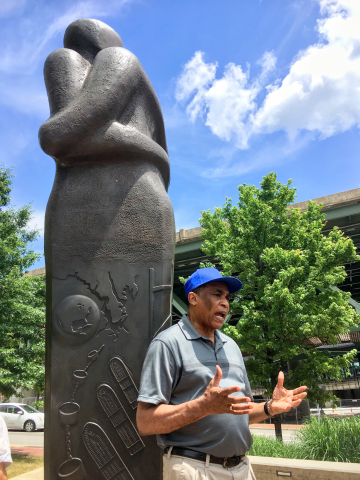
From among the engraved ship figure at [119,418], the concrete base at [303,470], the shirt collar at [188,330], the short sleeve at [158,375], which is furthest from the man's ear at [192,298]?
the concrete base at [303,470]

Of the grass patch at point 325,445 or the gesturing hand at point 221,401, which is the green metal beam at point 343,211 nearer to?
the grass patch at point 325,445

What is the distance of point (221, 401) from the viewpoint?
5.44ft

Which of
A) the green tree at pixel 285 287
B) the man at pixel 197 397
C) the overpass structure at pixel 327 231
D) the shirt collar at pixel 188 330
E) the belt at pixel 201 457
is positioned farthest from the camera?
the overpass structure at pixel 327 231

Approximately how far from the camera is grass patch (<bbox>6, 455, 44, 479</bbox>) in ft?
32.0

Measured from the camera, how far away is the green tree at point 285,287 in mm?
12094

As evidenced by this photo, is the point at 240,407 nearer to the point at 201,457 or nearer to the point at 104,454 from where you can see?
the point at 201,457

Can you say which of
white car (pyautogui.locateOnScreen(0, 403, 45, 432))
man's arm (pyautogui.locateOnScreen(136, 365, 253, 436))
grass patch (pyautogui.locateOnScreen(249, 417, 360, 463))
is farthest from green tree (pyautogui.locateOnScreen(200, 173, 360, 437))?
white car (pyautogui.locateOnScreen(0, 403, 45, 432))

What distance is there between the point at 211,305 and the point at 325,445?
670 cm

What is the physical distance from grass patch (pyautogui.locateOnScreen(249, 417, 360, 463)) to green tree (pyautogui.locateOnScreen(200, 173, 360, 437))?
3491 mm

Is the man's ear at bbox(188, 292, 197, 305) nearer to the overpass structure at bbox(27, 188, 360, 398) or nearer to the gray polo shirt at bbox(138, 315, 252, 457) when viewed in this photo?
the gray polo shirt at bbox(138, 315, 252, 457)

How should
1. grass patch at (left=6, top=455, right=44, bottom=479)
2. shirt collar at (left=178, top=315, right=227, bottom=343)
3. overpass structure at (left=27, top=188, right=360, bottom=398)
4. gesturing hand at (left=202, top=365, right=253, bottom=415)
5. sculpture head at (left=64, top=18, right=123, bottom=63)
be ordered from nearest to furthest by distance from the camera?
gesturing hand at (left=202, top=365, right=253, bottom=415), shirt collar at (left=178, top=315, right=227, bottom=343), sculpture head at (left=64, top=18, right=123, bottom=63), grass patch at (left=6, top=455, right=44, bottom=479), overpass structure at (left=27, top=188, right=360, bottom=398)

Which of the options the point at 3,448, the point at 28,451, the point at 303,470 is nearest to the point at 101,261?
the point at 3,448

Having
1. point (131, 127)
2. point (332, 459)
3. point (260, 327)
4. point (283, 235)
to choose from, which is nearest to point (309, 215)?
point (283, 235)

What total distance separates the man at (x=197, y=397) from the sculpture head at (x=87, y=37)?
8.08 ft
